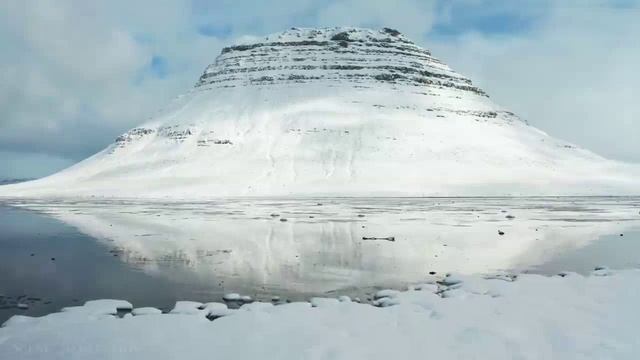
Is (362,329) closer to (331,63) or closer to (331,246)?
(331,246)

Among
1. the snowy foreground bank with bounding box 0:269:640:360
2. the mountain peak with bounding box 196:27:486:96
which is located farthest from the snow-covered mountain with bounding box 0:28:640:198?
the snowy foreground bank with bounding box 0:269:640:360

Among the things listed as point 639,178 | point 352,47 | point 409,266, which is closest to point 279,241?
point 409,266

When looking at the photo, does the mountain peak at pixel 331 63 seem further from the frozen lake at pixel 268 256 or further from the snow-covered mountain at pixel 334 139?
the frozen lake at pixel 268 256

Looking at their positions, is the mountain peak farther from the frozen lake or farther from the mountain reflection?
the frozen lake

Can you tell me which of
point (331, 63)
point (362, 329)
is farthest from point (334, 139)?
point (362, 329)

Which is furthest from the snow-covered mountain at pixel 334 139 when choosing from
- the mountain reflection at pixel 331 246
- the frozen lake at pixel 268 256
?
the frozen lake at pixel 268 256

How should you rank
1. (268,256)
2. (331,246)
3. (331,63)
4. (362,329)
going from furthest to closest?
(331,63) < (331,246) < (268,256) < (362,329)
